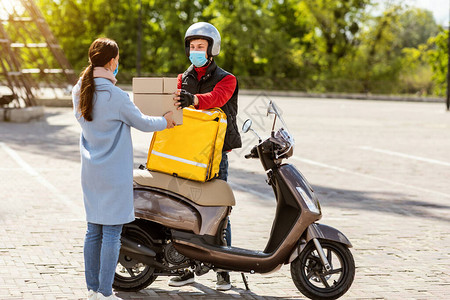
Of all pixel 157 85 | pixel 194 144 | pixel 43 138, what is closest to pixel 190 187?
pixel 194 144

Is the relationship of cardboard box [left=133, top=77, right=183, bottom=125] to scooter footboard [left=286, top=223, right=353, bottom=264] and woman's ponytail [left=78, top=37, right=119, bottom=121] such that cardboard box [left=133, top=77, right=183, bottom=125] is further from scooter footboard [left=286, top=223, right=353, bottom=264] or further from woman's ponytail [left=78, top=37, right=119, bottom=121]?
scooter footboard [left=286, top=223, right=353, bottom=264]

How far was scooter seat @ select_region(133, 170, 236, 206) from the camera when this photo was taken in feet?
17.4

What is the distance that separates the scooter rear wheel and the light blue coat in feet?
1.87

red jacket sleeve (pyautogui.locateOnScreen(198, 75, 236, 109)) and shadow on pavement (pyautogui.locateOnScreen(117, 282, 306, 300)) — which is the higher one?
red jacket sleeve (pyautogui.locateOnScreen(198, 75, 236, 109))

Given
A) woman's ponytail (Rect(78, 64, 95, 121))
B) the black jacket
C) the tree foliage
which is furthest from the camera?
the tree foliage

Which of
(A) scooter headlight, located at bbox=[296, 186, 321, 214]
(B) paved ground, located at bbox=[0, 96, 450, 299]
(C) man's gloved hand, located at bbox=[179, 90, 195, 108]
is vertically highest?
(C) man's gloved hand, located at bbox=[179, 90, 195, 108]

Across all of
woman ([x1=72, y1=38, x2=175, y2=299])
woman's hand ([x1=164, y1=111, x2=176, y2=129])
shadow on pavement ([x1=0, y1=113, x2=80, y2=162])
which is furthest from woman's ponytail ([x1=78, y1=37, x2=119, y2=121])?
shadow on pavement ([x1=0, y1=113, x2=80, y2=162])

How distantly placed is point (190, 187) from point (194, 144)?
31cm

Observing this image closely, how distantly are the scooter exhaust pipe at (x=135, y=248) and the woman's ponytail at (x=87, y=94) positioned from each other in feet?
3.19

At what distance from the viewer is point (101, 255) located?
4.79 metres

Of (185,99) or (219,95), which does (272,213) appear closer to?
(219,95)

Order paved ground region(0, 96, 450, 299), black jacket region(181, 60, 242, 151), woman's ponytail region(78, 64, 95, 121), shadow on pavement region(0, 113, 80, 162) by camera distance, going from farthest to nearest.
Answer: shadow on pavement region(0, 113, 80, 162)
paved ground region(0, 96, 450, 299)
black jacket region(181, 60, 242, 151)
woman's ponytail region(78, 64, 95, 121)

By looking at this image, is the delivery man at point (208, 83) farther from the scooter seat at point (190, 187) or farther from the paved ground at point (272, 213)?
the scooter seat at point (190, 187)

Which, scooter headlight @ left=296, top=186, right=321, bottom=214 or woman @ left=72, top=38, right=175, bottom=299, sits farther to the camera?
scooter headlight @ left=296, top=186, right=321, bottom=214
